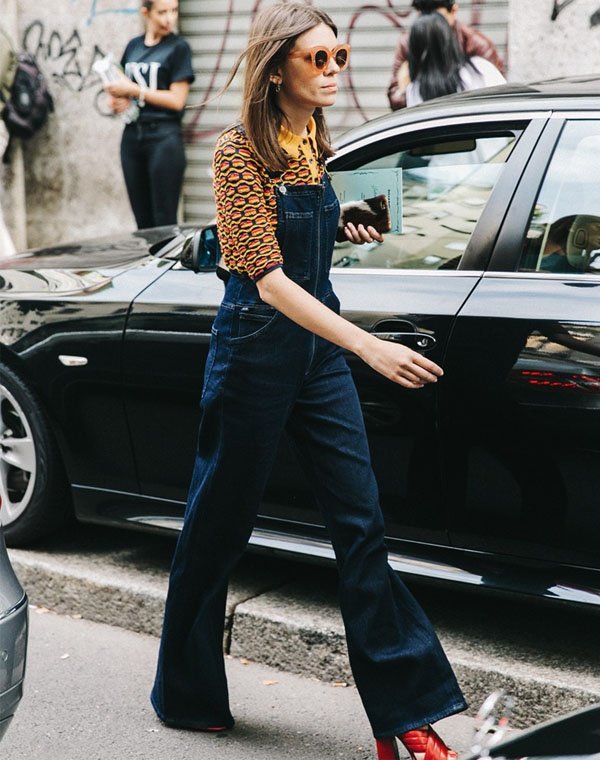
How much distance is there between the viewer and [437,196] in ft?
12.4

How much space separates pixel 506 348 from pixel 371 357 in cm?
73

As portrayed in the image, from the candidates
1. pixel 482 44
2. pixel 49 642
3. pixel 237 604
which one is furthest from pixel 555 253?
pixel 482 44

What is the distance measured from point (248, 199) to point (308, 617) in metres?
1.52

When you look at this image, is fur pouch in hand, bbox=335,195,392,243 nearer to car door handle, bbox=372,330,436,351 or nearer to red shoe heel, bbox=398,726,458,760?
car door handle, bbox=372,330,436,351

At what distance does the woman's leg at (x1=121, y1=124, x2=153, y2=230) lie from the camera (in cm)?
773

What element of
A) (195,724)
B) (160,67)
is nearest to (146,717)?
(195,724)

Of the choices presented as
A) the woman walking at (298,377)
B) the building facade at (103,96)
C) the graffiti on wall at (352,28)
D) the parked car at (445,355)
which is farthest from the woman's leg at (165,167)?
the woman walking at (298,377)

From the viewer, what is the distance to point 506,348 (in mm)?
3334

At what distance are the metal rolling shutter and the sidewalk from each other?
4610 mm

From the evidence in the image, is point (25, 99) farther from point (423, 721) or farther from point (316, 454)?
point (423, 721)

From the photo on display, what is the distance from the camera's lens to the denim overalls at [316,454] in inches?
116

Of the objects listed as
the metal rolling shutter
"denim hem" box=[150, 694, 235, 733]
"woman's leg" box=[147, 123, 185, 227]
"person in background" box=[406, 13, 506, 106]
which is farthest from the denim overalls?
the metal rolling shutter

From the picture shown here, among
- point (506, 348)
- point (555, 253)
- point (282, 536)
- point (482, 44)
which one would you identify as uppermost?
point (482, 44)

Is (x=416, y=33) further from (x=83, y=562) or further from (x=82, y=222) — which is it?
(x=82, y=222)
